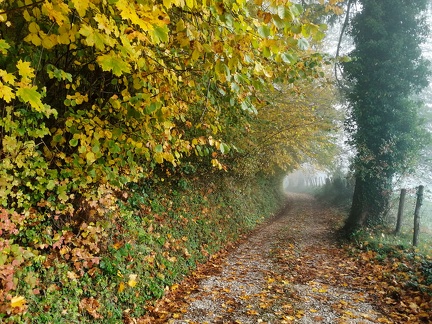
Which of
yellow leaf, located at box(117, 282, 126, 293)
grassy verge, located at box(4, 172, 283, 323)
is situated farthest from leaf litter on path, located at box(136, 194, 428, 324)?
yellow leaf, located at box(117, 282, 126, 293)

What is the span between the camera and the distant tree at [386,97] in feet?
31.7

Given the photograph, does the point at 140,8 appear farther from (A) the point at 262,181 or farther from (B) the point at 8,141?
(A) the point at 262,181

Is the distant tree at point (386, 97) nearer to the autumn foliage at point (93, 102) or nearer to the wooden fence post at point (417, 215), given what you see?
the wooden fence post at point (417, 215)

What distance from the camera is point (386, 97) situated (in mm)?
9852

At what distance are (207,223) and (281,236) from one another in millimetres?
2876

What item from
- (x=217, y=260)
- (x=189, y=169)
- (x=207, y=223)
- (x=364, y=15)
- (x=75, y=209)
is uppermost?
(x=364, y=15)

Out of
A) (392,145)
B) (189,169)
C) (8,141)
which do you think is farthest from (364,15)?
(8,141)

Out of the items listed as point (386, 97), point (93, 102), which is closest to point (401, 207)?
point (386, 97)

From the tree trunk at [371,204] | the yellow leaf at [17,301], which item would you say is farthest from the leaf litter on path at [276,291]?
the tree trunk at [371,204]

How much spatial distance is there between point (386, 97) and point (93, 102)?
9.55 m

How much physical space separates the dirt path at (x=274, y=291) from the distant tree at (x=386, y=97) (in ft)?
9.46

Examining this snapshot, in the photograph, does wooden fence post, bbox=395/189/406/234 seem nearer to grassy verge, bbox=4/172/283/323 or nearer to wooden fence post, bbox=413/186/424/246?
wooden fence post, bbox=413/186/424/246

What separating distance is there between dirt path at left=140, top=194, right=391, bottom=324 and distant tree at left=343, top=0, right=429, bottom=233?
9.46ft

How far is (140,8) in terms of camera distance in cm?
220
